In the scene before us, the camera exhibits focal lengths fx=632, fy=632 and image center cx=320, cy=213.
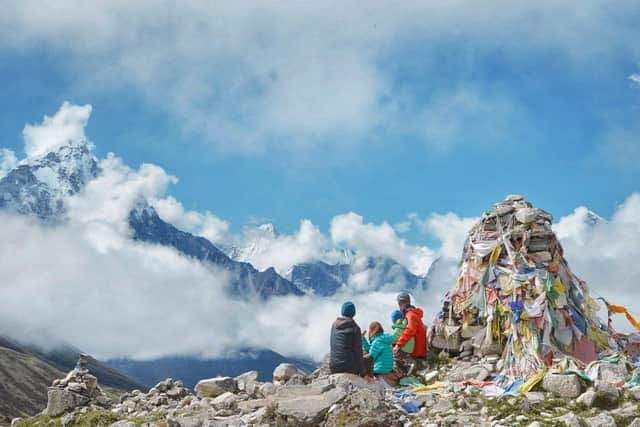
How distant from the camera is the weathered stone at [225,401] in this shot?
16219 mm

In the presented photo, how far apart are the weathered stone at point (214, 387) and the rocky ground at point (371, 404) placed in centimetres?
3

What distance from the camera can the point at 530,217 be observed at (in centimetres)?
2198

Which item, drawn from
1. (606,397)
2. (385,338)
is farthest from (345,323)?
(606,397)

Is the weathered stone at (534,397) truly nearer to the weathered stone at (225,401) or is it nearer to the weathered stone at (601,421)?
the weathered stone at (601,421)

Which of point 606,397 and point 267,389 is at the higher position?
point 606,397

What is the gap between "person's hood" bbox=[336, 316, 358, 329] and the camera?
58.4ft

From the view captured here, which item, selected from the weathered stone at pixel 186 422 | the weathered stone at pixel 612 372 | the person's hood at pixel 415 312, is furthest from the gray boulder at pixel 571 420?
the person's hood at pixel 415 312

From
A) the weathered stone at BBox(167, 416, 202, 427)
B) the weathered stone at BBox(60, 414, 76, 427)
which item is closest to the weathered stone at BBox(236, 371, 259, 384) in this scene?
the weathered stone at BBox(60, 414, 76, 427)

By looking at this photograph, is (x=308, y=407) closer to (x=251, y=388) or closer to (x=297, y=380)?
(x=297, y=380)

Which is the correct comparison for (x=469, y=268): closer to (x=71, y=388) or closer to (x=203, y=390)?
(x=203, y=390)

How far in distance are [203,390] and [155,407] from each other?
146cm

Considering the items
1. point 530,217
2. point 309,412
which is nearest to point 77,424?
point 309,412

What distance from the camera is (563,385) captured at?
16.3 meters

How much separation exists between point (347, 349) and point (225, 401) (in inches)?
142
